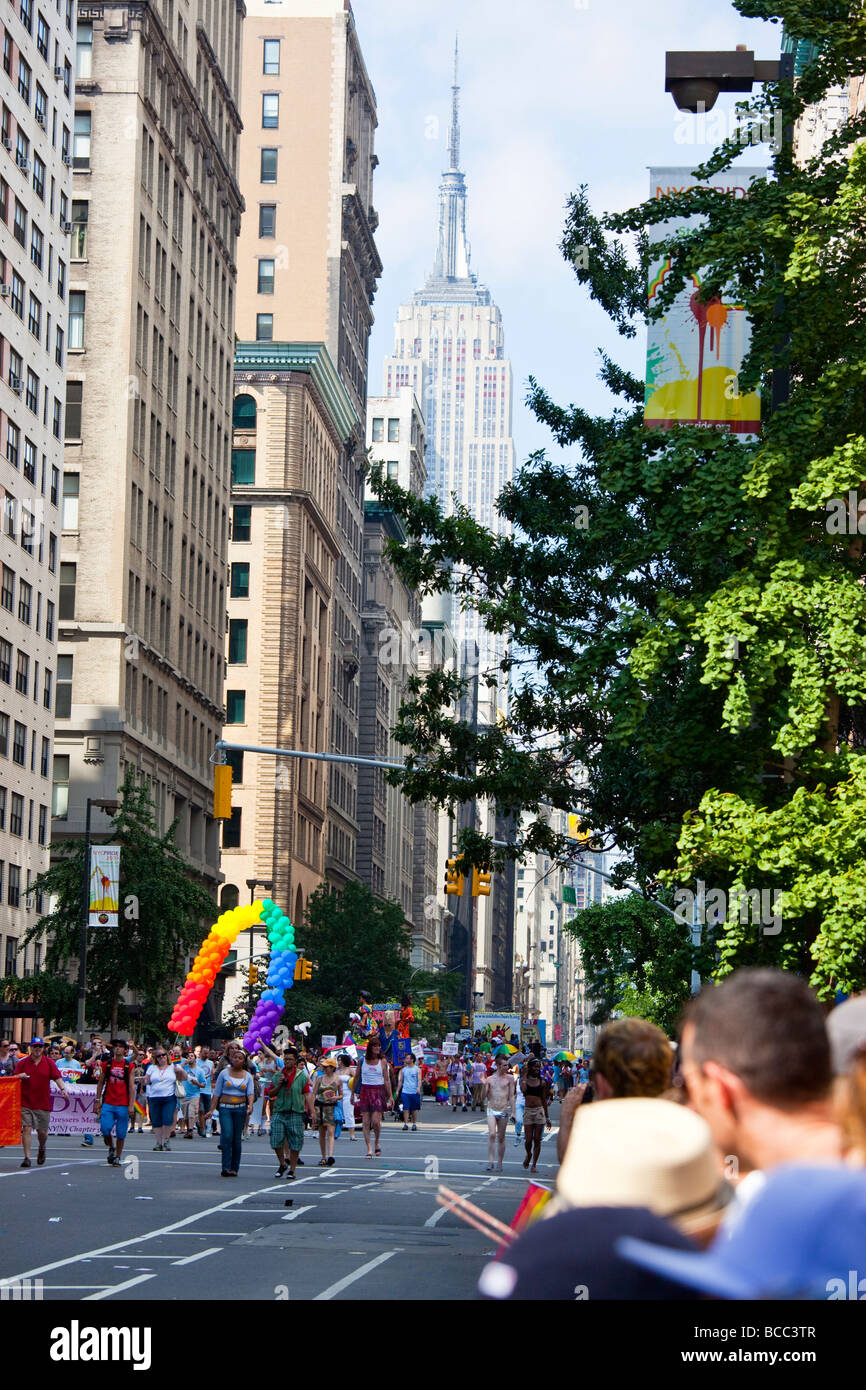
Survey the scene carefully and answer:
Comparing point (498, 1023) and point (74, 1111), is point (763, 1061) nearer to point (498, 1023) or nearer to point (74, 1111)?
point (74, 1111)

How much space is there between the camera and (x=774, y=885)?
18344mm

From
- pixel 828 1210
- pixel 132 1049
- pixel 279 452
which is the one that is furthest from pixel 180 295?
pixel 828 1210

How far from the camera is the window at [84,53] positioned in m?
73.8

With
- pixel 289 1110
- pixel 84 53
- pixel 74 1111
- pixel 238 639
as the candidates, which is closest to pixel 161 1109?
pixel 74 1111

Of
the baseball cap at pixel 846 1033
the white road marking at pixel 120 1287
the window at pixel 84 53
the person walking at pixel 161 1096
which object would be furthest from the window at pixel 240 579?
the baseball cap at pixel 846 1033

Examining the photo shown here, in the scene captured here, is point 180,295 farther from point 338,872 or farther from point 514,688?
point 514,688

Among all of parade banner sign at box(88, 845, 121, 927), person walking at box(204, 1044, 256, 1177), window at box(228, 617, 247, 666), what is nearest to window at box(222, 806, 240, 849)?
window at box(228, 617, 247, 666)

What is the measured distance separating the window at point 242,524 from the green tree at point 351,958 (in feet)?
86.3

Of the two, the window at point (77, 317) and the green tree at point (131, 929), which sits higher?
the window at point (77, 317)

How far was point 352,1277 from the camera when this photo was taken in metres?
15.4

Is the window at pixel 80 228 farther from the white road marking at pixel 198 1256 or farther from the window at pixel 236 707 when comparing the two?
the white road marking at pixel 198 1256

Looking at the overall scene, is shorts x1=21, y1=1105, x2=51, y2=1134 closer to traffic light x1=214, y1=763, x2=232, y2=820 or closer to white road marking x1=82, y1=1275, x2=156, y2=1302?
traffic light x1=214, y1=763, x2=232, y2=820

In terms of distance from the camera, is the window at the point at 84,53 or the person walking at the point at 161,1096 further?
the window at the point at 84,53

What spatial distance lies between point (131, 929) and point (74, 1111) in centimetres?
1421
